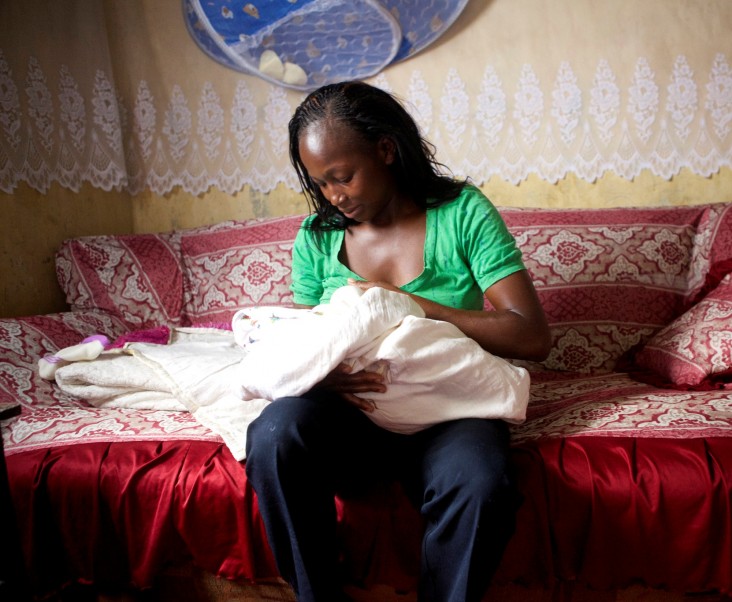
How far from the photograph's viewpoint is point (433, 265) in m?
1.52

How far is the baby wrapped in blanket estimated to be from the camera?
117 centimetres

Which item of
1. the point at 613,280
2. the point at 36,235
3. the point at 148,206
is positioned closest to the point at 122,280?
the point at 36,235

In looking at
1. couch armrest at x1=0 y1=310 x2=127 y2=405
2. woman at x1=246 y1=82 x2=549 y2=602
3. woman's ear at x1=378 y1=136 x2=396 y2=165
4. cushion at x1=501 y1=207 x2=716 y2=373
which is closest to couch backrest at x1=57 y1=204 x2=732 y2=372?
cushion at x1=501 y1=207 x2=716 y2=373

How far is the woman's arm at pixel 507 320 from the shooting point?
136 centimetres

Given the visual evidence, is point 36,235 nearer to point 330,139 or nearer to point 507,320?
point 330,139

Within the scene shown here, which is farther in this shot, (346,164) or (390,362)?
(346,164)

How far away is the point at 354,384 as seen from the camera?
1.23 m

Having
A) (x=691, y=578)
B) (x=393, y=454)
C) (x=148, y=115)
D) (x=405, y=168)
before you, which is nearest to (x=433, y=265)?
(x=405, y=168)

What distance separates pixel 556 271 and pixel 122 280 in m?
1.51

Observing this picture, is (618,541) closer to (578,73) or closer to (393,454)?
(393,454)

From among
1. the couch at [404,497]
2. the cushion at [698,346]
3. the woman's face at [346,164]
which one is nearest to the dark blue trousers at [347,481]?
the couch at [404,497]

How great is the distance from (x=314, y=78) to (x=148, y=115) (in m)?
0.73

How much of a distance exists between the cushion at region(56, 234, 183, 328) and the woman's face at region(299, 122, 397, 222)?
1024 millimetres

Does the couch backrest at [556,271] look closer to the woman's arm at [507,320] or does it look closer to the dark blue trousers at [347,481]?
the woman's arm at [507,320]
